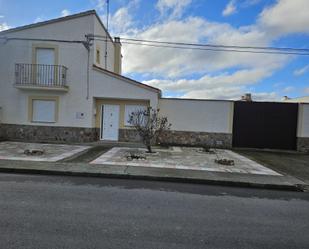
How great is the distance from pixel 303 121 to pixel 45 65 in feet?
49.5

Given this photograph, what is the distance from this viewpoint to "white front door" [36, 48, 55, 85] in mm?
16203

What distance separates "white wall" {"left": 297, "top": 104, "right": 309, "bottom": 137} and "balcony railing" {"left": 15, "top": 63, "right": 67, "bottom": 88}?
44.4 feet

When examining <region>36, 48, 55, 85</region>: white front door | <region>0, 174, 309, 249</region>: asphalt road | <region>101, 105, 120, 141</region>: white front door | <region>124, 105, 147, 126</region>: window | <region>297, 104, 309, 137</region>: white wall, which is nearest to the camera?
<region>0, 174, 309, 249</region>: asphalt road

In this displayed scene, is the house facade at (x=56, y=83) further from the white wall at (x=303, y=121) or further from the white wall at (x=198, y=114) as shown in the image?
the white wall at (x=303, y=121)

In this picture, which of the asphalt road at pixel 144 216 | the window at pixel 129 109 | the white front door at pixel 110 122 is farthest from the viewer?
the white front door at pixel 110 122

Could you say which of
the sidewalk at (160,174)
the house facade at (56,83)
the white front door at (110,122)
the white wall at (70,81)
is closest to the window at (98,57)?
the house facade at (56,83)

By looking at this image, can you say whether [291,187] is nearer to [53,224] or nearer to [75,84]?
[53,224]

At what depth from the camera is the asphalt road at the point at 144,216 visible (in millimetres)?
3967

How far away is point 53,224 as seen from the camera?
4.40 meters

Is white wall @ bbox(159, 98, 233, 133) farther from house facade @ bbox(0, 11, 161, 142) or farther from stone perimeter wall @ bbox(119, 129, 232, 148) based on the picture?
house facade @ bbox(0, 11, 161, 142)

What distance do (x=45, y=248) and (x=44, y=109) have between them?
46.3 ft

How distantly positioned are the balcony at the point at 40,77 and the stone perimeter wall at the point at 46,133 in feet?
7.56

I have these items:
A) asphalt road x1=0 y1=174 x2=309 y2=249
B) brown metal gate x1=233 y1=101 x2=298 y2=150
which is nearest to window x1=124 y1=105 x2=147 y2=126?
brown metal gate x1=233 y1=101 x2=298 y2=150

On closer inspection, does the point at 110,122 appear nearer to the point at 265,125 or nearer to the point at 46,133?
the point at 46,133
